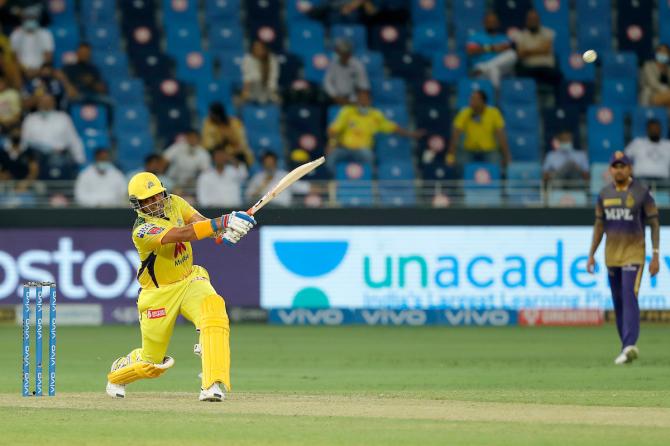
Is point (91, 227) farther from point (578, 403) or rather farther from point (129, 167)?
point (578, 403)

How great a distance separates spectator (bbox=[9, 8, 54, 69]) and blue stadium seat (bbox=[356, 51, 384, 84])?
4.83m

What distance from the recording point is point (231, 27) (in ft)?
79.2

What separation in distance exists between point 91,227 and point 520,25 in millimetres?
7953

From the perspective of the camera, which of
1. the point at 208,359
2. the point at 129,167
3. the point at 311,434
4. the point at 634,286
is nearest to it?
the point at 311,434

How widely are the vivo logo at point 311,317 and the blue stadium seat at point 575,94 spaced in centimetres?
532

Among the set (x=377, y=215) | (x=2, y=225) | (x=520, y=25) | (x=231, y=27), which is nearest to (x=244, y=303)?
(x=377, y=215)

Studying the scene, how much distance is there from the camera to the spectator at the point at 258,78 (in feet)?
74.4

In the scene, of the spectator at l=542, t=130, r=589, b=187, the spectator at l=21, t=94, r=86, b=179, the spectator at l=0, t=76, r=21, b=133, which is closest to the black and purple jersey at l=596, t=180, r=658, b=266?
the spectator at l=542, t=130, r=589, b=187

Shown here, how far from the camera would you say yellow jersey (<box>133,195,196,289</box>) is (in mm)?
11258

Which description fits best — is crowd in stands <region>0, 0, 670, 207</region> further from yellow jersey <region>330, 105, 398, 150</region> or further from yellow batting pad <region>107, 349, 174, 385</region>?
yellow batting pad <region>107, 349, 174, 385</region>

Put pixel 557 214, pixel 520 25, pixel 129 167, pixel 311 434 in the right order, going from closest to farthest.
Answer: pixel 311 434 < pixel 557 214 < pixel 129 167 < pixel 520 25

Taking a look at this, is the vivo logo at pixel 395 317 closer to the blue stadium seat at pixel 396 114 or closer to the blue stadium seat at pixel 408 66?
the blue stadium seat at pixel 396 114

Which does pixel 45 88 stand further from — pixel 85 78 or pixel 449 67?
pixel 449 67

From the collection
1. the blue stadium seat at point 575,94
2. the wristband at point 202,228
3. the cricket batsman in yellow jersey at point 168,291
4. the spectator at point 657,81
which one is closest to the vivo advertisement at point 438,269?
the spectator at point 657,81
